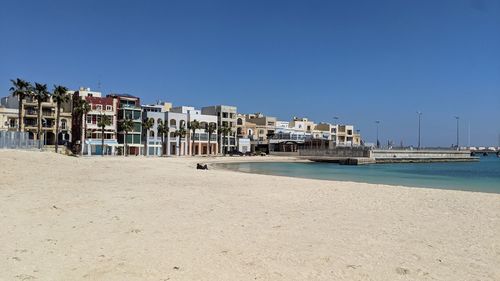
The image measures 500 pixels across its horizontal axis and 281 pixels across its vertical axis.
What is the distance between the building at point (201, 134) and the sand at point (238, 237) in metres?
89.7

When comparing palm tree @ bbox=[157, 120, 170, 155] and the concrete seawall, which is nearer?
palm tree @ bbox=[157, 120, 170, 155]

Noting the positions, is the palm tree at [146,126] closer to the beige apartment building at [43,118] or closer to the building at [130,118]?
the building at [130,118]

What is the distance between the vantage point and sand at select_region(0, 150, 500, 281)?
24.3 ft

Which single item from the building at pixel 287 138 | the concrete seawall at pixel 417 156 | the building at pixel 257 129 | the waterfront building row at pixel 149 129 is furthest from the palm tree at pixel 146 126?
the concrete seawall at pixel 417 156

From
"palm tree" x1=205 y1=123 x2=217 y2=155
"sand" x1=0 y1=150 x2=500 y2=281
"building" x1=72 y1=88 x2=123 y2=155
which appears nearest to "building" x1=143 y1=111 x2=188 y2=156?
"palm tree" x1=205 y1=123 x2=217 y2=155

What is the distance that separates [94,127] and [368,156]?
65971 mm

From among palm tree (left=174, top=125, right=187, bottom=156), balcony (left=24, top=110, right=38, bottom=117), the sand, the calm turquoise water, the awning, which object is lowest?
the calm turquoise water

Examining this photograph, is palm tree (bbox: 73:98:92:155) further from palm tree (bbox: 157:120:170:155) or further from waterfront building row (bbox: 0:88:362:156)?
palm tree (bbox: 157:120:170:155)

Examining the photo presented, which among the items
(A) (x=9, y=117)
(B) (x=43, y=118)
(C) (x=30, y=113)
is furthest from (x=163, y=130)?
(A) (x=9, y=117)

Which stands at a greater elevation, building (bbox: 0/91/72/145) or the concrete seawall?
building (bbox: 0/91/72/145)

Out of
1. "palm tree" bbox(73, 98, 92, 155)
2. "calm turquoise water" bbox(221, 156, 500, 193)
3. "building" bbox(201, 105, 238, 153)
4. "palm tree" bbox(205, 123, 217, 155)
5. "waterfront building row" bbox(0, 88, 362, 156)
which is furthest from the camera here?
"building" bbox(201, 105, 238, 153)

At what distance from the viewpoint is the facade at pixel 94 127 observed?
84.8 metres

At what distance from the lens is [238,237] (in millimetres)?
9977

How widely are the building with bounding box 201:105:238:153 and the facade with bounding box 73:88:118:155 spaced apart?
98.1 feet
